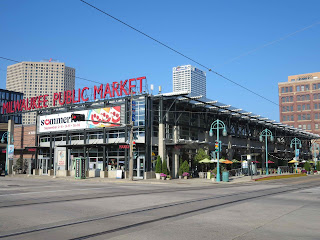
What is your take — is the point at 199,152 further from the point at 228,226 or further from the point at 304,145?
the point at 304,145

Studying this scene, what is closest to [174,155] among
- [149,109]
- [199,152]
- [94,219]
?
[199,152]

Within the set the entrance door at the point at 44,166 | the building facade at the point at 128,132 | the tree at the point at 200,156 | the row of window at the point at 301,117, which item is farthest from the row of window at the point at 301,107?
the entrance door at the point at 44,166

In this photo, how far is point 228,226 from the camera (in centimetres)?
1059

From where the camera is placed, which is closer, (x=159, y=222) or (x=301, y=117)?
(x=159, y=222)

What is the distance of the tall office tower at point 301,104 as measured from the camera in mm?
136125

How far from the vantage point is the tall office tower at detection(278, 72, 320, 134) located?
13612 centimetres

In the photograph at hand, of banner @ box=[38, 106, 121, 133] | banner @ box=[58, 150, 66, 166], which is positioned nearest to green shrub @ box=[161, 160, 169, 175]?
banner @ box=[38, 106, 121, 133]

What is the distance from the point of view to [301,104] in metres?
139

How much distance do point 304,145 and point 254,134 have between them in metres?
42.0

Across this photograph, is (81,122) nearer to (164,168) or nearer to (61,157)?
(61,157)

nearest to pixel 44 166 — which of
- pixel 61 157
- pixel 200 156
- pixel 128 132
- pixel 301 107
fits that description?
pixel 61 157

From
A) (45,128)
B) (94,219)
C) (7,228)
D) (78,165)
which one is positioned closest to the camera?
(7,228)

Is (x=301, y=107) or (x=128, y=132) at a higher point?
(x=301, y=107)

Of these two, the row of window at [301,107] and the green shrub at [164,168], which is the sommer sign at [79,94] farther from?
the row of window at [301,107]
